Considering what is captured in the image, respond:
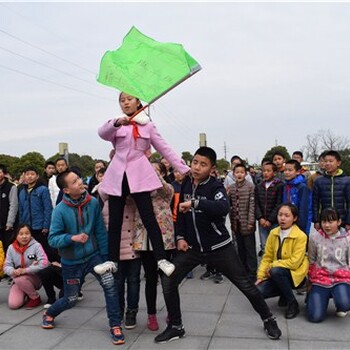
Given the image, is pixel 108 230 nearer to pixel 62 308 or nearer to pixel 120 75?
pixel 62 308

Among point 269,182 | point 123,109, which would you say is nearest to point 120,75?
point 123,109

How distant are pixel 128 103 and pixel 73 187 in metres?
0.98

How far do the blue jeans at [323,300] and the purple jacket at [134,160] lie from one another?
1.93 metres

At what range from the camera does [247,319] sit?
4281 mm

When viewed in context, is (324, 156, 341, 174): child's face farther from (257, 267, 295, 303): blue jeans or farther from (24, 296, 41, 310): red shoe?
(24, 296, 41, 310): red shoe

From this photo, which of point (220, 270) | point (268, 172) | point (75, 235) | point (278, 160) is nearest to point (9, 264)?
point (75, 235)

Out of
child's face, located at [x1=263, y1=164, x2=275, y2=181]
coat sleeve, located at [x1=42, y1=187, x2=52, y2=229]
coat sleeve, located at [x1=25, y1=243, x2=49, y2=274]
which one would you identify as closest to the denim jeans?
coat sleeve, located at [x1=25, y1=243, x2=49, y2=274]

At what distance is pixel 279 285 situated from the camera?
4477 millimetres

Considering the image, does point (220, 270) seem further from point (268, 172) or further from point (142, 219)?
point (268, 172)

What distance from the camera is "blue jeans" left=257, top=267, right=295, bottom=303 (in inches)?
174

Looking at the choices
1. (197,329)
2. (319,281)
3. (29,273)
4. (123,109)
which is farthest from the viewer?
(29,273)

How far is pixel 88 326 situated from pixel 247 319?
5.35ft

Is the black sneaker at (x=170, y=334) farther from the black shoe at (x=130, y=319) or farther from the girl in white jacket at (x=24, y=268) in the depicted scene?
the girl in white jacket at (x=24, y=268)

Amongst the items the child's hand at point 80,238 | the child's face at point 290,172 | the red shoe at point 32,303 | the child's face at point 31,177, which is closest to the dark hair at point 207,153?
the child's hand at point 80,238
